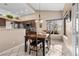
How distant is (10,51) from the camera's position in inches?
106

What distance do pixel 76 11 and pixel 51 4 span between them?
59 centimetres

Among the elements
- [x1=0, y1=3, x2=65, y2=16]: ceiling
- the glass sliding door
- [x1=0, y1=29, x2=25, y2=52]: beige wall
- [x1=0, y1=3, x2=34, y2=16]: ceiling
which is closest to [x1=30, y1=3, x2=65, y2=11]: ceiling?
[x1=0, y1=3, x2=65, y2=16]: ceiling

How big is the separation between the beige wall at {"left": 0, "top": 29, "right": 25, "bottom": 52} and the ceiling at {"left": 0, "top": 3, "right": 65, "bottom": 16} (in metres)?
0.47

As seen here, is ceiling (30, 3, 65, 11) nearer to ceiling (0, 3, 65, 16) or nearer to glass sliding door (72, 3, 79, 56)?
ceiling (0, 3, 65, 16)

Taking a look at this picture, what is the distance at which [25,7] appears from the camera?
8.98ft

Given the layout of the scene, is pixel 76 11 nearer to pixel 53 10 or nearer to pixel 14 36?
pixel 53 10

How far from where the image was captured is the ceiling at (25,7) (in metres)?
2.58

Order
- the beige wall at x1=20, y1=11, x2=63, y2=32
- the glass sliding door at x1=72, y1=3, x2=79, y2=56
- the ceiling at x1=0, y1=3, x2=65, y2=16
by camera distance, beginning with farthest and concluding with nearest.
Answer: the beige wall at x1=20, y1=11, x2=63, y2=32, the ceiling at x1=0, y1=3, x2=65, y2=16, the glass sliding door at x1=72, y1=3, x2=79, y2=56

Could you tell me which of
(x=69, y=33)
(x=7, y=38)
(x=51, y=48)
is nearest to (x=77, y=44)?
(x=69, y=33)

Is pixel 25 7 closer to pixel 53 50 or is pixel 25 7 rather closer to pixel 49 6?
pixel 49 6

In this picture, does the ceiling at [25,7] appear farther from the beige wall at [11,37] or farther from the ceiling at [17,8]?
the beige wall at [11,37]

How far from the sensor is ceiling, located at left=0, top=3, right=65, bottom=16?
2582 mm

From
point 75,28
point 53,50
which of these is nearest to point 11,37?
point 53,50

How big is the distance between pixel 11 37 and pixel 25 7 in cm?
84
